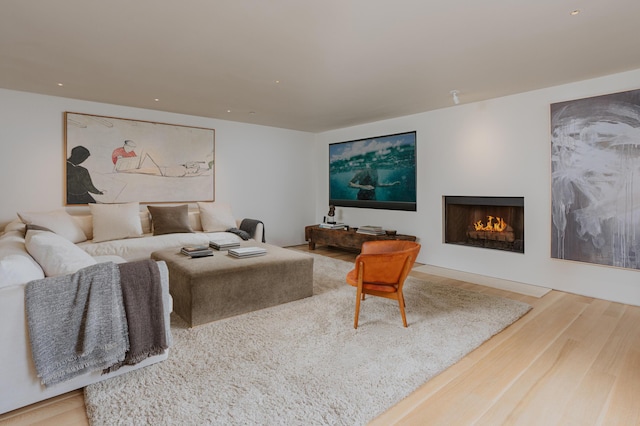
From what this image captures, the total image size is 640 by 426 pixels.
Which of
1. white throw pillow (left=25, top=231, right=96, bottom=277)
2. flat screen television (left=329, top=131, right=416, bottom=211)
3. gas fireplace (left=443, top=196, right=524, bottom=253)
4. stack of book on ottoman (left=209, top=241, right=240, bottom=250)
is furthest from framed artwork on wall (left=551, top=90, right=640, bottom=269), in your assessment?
white throw pillow (left=25, top=231, right=96, bottom=277)

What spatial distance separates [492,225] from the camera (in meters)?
4.79

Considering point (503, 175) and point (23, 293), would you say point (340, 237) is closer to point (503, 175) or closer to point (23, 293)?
point (503, 175)

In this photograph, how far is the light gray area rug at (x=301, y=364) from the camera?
69.8 inches

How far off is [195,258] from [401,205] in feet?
11.2

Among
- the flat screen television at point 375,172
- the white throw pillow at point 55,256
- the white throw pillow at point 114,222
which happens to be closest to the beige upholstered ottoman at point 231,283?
the white throw pillow at point 55,256

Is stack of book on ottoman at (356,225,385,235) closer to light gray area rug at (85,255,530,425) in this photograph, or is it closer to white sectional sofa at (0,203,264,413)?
light gray area rug at (85,255,530,425)

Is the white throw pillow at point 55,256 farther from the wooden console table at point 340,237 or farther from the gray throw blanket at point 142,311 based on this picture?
the wooden console table at point 340,237

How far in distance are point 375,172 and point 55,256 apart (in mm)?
4736

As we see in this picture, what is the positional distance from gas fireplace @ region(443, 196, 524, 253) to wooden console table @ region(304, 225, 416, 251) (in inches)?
25.3

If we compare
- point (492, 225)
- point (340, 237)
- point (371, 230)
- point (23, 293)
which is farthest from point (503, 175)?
point (23, 293)

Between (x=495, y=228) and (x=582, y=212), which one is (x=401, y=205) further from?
(x=582, y=212)

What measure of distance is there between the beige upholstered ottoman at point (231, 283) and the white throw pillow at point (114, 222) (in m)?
1.00

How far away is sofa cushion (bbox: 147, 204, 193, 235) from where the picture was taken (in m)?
4.71

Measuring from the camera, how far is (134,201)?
16.4 feet
